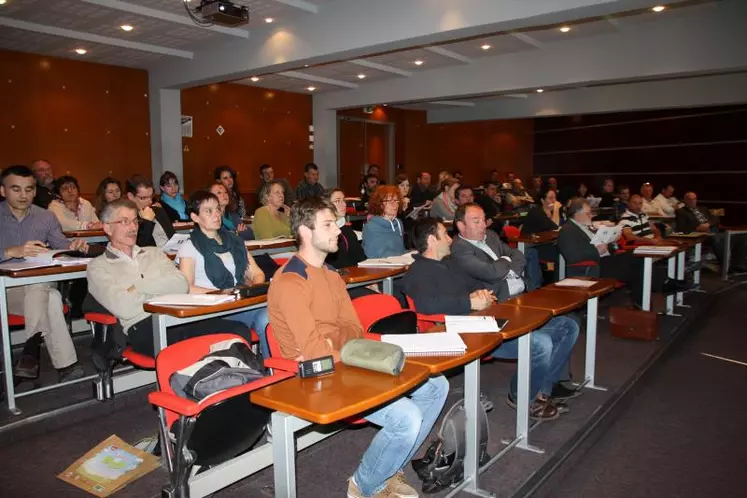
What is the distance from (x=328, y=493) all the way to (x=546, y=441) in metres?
1.23

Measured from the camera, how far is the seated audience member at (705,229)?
340 inches

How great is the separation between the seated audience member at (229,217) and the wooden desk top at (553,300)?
2941 millimetres

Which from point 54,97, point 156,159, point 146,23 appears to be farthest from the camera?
point 156,159

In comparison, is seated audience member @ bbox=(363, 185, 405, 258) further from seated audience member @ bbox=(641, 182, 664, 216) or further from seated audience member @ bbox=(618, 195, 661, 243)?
seated audience member @ bbox=(641, 182, 664, 216)

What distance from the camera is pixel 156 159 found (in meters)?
9.32

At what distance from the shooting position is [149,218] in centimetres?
518

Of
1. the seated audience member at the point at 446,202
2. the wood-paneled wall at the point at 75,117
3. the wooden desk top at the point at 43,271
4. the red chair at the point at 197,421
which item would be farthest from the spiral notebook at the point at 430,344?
the wood-paneled wall at the point at 75,117

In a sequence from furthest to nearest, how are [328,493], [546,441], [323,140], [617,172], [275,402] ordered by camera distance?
1. [617,172]
2. [323,140]
3. [546,441]
4. [328,493]
5. [275,402]

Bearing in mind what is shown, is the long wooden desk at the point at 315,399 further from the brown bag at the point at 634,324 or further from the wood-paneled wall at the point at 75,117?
the wood-paneled wall at the point at 75,117

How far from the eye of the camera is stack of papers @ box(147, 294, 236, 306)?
110 inches

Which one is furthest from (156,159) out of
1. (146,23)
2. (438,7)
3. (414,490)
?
(414,490)

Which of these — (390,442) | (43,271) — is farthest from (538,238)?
(43,271)

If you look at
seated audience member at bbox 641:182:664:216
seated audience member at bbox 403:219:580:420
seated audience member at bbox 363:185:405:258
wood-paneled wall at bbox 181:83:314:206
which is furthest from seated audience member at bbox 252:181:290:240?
seated audience member at bbox 641:182:664:216

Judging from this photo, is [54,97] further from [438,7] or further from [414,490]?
[414,490]
